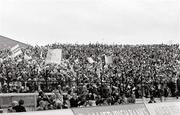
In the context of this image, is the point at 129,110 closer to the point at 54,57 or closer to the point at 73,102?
the point at 73,102

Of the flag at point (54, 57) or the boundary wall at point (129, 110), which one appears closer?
the boundary wall at point (129, 110)

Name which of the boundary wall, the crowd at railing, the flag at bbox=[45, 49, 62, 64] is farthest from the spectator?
the flag at bbox=[45, 49, 62, 64]

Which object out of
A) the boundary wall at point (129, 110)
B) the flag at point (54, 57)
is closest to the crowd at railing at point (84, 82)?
the flag at point (54, 57)

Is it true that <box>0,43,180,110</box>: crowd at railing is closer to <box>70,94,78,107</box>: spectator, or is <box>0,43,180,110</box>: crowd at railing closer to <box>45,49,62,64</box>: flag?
<box>70,94,78,107</box>: spectator

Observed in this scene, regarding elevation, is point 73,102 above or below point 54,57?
below

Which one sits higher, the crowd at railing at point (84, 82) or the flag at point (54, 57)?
the flag at point (54, 57)

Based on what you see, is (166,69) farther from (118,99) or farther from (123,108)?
(123,108)

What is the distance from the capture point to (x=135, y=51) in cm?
5084

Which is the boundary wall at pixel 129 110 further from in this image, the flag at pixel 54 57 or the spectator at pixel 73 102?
the flag at pixel 54 57

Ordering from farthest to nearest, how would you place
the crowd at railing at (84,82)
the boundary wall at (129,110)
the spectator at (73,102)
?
the crowd at railing at (84,82) → the spectator at (73,102) → the boundary wall at (129,110)

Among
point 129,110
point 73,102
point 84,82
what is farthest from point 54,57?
point 129,110

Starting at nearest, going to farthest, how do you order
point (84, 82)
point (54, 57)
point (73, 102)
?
1. point (73, 102)
2. point (54, 57)
3. point (84, 82)

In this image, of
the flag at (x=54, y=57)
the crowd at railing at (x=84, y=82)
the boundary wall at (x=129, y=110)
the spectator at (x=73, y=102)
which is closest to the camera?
the boundary wall at (x=129, y=110)

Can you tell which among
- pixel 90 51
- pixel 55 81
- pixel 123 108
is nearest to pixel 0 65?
pixel 55 81
